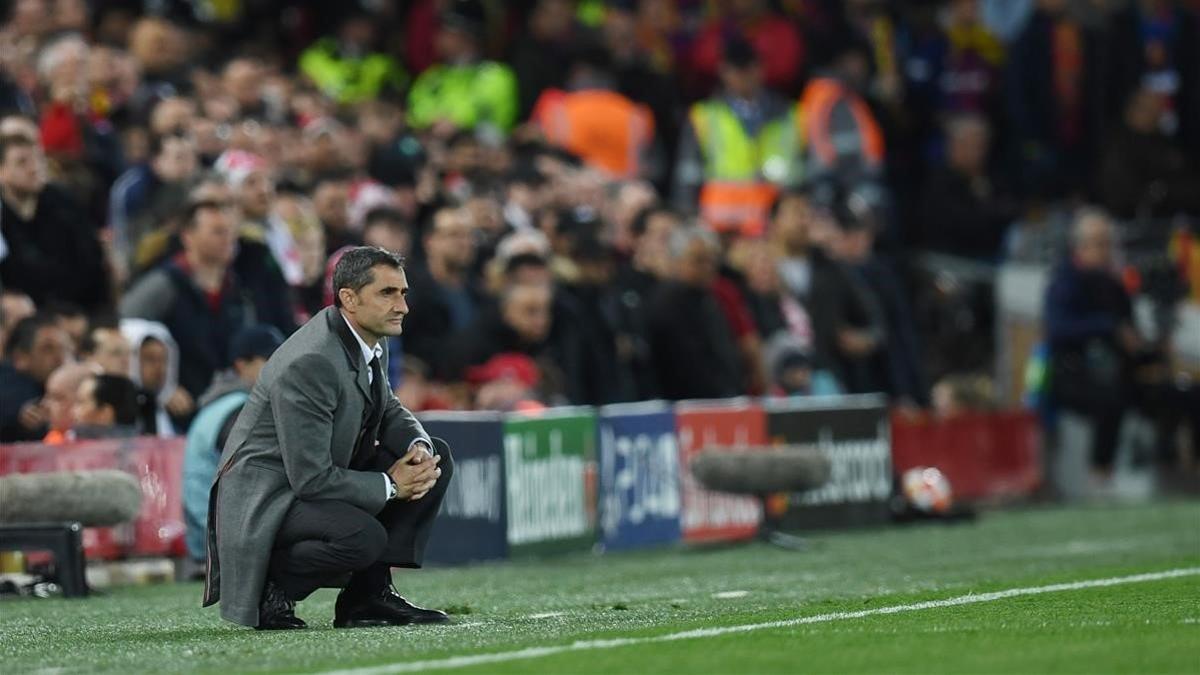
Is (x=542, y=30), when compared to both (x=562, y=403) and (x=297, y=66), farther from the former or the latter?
(x=562, y=403)

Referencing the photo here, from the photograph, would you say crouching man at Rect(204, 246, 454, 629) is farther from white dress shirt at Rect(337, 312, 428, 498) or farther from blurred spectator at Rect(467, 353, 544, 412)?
blurred spectator at Rect(467, 353, 544, 412)

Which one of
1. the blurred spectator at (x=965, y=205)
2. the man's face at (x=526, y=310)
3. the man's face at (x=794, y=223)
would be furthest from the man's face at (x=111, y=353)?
the blurred spectator at (x=965, y=205)

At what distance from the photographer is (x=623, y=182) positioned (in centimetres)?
2175

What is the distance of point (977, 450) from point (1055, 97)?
5893 mm

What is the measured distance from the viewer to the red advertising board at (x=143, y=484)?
538 inches

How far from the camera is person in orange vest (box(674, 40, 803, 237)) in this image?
898 inches

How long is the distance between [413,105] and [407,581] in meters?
9.98

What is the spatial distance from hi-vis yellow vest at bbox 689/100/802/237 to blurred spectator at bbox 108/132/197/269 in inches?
284

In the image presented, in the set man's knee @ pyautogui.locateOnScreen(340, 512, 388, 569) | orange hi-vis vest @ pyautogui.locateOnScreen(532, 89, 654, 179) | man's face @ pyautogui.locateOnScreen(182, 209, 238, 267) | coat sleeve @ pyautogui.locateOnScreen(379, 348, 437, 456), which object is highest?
orange hi-vis vest @ pyautogui.locateOnScreen(532, 89, 654, 179)

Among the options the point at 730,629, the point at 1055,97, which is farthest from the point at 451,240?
the point at 1055,97

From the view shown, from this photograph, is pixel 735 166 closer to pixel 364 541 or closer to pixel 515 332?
pixel 515 332

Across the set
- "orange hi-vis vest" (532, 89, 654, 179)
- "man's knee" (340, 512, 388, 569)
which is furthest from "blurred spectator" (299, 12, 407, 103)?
"man's knee" (340, 512, 388, 569)

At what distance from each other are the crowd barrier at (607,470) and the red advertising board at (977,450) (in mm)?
35

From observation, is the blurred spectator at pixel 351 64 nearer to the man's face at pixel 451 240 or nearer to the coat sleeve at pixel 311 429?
the man's face at pixel 451 240
